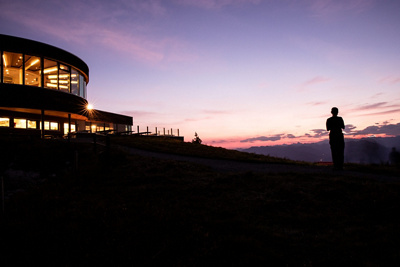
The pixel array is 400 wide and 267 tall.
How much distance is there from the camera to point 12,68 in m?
21.9

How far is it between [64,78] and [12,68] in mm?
4541

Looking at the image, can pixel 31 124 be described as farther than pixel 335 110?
Yes

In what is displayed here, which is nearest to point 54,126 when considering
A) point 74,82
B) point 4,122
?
point 4,122

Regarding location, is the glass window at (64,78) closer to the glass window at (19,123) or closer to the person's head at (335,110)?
the glass window at (19,123)

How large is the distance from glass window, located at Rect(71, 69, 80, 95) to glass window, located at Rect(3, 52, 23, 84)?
16.4ft

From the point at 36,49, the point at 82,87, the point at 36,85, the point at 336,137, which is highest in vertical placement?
the point at 36,49

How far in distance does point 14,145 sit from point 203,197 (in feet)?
41.6

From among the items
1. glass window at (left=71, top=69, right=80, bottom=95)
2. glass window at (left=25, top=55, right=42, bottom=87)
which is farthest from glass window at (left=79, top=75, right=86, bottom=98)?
glass window at (left=25, top=55, right=42, bottom=87)

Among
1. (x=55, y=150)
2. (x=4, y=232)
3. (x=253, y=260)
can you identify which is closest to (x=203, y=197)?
(x=253, y=260)

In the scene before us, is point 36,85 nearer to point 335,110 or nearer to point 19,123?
point 19,123

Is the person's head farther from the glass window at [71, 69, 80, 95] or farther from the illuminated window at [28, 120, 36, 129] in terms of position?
the illuminated window at [28, 120, 36, 129]

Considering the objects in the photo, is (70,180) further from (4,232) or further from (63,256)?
(63,256)

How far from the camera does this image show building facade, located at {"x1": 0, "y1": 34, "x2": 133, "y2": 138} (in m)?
21.5

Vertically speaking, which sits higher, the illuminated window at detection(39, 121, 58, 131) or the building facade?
the building facade
